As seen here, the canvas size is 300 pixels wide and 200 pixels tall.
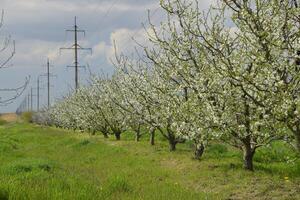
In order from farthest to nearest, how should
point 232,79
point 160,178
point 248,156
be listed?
point 160,178
point 248,156
point 232,79

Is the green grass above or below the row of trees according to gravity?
below

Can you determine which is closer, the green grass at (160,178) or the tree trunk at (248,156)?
the green grass at (160,178)

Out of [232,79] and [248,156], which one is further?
[248,156]

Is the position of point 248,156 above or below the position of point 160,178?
above

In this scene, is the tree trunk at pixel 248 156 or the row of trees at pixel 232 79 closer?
the row of trees at pixel 232 79

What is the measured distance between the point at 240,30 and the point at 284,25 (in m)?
1.24

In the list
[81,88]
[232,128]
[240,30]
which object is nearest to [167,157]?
[232,128]

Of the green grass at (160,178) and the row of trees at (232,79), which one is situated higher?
the row of trees at (232,79)

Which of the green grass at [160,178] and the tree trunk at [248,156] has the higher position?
the tree trunk at [248,156]

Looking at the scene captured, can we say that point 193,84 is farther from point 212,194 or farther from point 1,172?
point 1,172

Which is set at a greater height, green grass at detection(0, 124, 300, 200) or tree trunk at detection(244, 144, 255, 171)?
tree trunk at detection(244, 144, 255, 171)

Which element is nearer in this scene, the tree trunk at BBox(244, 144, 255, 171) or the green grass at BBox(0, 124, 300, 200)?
the green grass at BBox(0, 124, 300, 200)

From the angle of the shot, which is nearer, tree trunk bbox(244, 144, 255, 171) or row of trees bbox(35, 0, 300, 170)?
row of trees bbox(35, 0, 300, 170)

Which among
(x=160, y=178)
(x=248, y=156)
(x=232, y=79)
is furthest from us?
(x=160, y=178)
